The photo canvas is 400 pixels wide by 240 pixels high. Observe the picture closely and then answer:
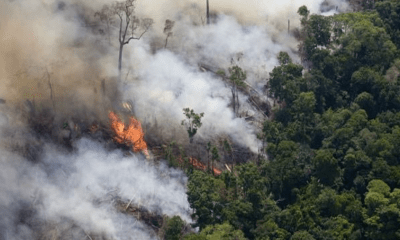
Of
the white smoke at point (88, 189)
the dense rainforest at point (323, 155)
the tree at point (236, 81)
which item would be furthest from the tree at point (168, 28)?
the white smoke at point (88, 189)

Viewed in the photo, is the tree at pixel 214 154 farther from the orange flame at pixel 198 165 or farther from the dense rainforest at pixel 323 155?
the dense rainforest at pixel 323 155

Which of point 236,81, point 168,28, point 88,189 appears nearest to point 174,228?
point 88,189

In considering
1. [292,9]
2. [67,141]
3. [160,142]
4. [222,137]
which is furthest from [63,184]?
Answer: [292,9]

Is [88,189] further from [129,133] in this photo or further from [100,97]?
[100,97]

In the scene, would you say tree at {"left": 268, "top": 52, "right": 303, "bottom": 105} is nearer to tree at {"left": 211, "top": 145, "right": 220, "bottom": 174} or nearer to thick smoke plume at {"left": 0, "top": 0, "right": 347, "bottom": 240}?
thick smoke plume at {"left": 0, "top": 0, "right": 347, "bottom": 240}

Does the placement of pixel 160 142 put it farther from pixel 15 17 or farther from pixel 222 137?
pixel 15 17

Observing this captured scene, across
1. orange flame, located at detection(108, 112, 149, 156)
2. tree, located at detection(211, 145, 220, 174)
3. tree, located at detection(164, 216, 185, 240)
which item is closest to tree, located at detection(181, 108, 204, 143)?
tree, located at detection(211, 145, 220, 174)
